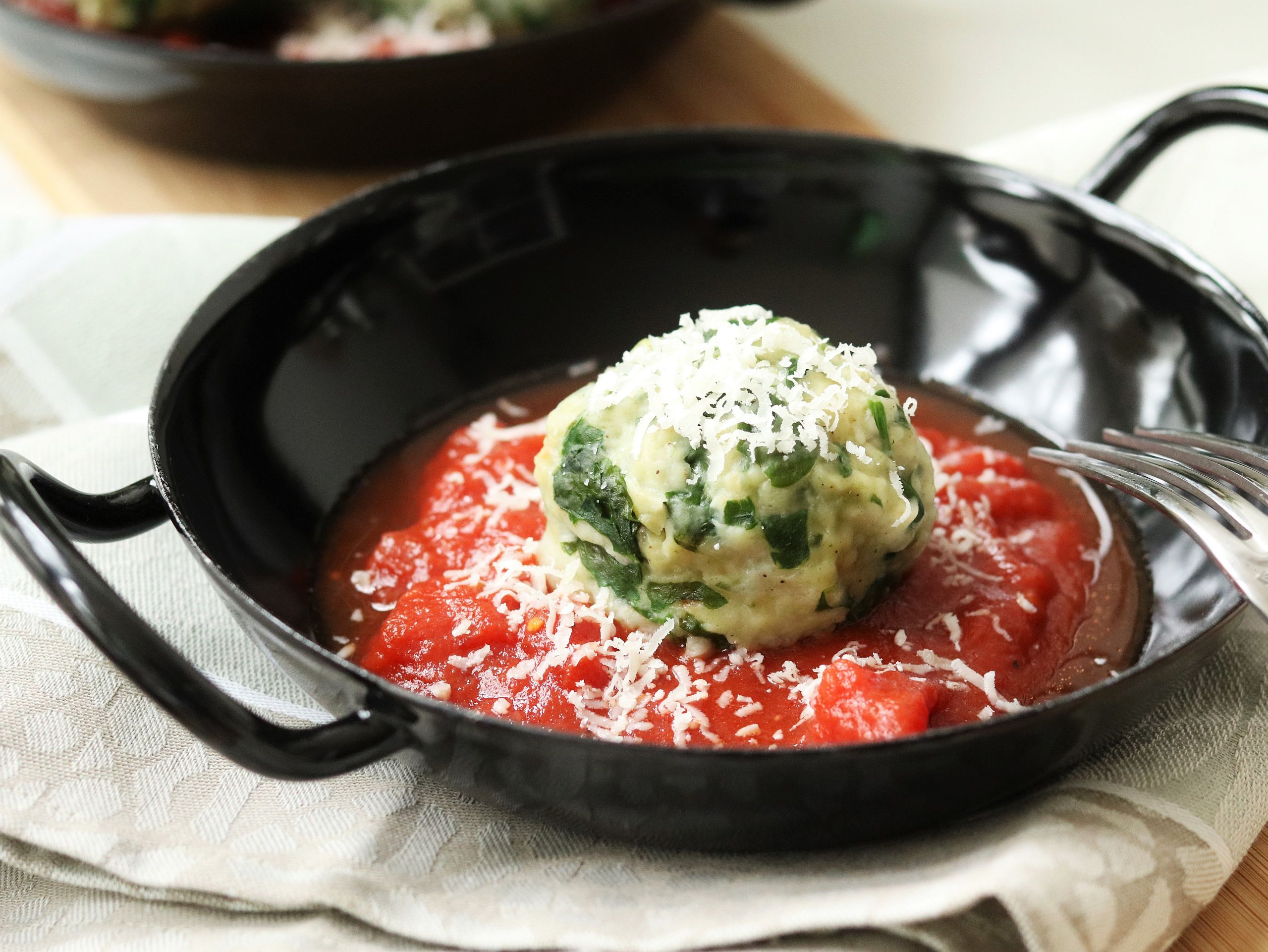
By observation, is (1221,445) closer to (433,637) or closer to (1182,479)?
(1182,479)

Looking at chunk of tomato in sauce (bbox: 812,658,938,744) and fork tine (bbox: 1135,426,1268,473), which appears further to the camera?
fork tine (bbox: 1135,426,1268,473)

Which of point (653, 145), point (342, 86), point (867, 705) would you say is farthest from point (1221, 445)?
point (342, 86)

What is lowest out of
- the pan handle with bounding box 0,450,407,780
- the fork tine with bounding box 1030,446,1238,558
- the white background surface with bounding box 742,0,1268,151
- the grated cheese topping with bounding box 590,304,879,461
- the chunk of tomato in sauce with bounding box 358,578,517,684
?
the white background surface with bounding box 742,0,1268,151

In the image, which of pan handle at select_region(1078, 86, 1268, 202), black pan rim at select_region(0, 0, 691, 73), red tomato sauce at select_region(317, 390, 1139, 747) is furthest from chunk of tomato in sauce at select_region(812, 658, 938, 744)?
black pan rim at select_region(0, 0, 691, 73)

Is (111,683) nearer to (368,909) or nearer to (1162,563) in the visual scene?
(368,909)

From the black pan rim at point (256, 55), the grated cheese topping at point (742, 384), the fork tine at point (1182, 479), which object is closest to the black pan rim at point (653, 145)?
the fork tine at point (1182, 479)

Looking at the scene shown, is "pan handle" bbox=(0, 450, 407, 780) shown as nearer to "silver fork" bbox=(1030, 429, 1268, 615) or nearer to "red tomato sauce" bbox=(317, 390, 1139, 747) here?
"red tomato sauce" bbox=(317, 390, 1139, 747)

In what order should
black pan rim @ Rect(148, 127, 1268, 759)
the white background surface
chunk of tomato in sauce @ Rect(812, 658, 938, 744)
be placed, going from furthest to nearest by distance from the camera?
the white background surface, chunk of tomato in sauce @ Rect(812, 658, 938, 744), black pan rim @ Rect(148, 127, 1268, 759)

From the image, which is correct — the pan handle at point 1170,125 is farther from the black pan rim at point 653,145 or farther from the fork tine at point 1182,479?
the fork tine at point 1182,479
